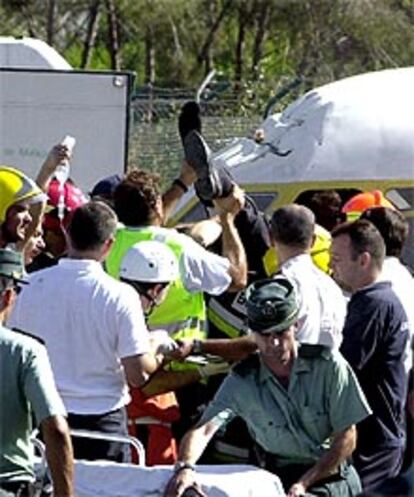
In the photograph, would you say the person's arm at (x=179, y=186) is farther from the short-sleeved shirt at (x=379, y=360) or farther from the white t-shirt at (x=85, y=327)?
the white t-shirt at (x=85, y=327)

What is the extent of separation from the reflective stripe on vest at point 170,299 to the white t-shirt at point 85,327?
692 mm

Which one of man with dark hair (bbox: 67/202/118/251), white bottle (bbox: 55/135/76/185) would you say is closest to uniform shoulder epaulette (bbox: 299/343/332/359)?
man with dark hair (bbox: 67/202/118/251)

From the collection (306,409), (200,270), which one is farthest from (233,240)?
(306,409)

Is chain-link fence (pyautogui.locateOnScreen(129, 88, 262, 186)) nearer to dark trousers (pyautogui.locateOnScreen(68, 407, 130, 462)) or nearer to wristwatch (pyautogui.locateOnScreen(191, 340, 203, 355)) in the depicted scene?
wristwatch (pyautogui.locateOnScreen(191, 340, 203, 355))

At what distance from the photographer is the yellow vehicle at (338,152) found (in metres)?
12.3

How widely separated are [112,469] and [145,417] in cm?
177

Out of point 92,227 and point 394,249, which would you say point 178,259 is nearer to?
point 92,227

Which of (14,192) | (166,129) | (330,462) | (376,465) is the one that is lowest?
(376,465)

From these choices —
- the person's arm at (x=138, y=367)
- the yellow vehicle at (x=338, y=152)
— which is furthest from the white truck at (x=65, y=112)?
the person's arm at (x=138, y=367)

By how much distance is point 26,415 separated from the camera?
634cm

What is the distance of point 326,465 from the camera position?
22.4ft

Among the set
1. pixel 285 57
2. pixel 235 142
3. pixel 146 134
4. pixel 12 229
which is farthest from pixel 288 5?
pixel 12 229

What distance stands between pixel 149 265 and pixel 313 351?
112 cm

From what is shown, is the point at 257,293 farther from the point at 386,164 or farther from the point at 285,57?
the point at 285,57
